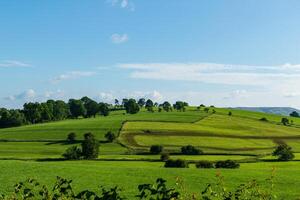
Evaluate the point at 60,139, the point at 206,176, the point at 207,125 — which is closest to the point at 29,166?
the point at 206,176

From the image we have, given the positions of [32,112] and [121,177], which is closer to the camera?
[121,177]

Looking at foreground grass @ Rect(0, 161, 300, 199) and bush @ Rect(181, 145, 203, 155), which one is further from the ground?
foreground grass @ Rect(0, 161, 300, 199)

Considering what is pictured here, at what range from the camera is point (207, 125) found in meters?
156

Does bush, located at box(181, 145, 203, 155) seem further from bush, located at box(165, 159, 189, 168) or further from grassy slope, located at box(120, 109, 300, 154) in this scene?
bush, located at box(165, 159, 189, 168)

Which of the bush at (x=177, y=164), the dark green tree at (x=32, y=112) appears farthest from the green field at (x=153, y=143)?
the dark green tree at (x=32, y=112)

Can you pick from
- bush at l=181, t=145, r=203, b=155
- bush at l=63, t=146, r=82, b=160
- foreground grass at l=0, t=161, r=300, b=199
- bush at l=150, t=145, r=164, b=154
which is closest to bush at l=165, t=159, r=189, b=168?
foreground grass at l=0, t=161, r=300, b=199

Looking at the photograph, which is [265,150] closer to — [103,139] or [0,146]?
[103,139]

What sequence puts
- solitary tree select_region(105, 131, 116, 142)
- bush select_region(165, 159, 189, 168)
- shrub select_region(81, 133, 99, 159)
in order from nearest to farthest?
1. bush select_region(165, 159, 189, 168)
2. shrub select_region(81, 133, 99, 159)
3. solitary tree select_region(105, 131, 116, 142)

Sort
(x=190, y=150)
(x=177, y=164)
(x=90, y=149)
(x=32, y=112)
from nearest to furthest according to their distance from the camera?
(x=177, y=164) → (x=90, y=149) → (x=190, y=150) → (x=32, y=112)

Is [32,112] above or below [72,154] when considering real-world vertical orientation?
above

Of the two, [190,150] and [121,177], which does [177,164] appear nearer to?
[121,177]

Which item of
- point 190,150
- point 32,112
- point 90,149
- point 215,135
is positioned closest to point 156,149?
point 190,150

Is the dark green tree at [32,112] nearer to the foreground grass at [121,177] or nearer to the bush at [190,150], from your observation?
the bush at [190,150]

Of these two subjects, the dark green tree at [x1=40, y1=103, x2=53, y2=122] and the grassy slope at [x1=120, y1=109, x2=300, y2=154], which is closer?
the grassy slope at [x1=120, y1=109, x2=300, y2=154]
